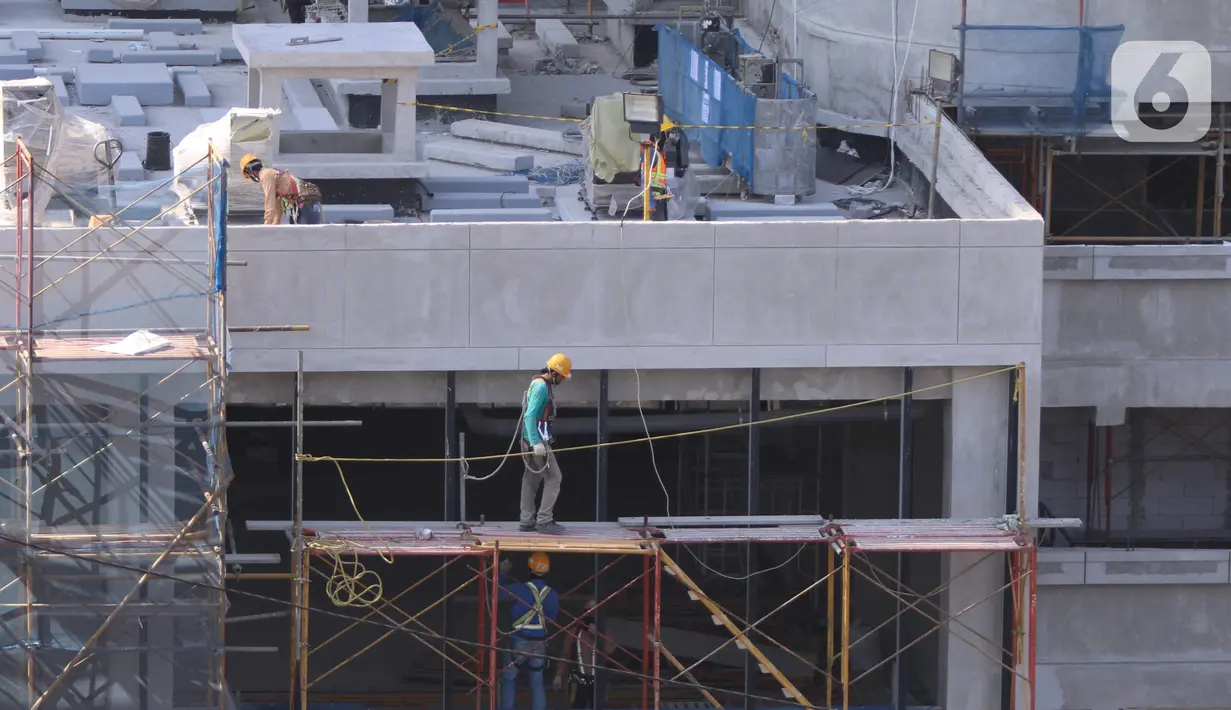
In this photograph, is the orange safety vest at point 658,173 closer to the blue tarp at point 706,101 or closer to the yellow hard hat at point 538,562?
the blue tarp at point 706,101

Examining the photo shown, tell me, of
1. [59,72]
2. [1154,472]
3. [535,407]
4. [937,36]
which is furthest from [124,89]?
[1154,472]

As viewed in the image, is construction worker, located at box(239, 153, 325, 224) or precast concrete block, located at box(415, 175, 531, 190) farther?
precast concrete block, located at box(415, 175, 531, 190)

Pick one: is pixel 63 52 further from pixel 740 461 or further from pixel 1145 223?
pixel 1145 223

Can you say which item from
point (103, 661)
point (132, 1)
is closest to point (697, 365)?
point (103, 661)

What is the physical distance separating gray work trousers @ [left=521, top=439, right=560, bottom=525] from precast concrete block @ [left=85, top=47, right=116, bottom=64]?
14.5 metres

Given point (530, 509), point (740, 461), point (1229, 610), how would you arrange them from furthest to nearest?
point (740, 461) < point (1229, 610) < point (530, 509)

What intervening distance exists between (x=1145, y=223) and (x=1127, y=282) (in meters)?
4.32

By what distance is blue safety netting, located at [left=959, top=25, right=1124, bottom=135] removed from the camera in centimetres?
2888

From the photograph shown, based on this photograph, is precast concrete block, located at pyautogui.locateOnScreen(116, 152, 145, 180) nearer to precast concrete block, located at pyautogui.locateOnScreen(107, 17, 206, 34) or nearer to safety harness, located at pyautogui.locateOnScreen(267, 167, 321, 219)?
safety harness, located at pyautogui.locateOnScreen(267, 167, 321, 219)

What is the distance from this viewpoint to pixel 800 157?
28000 mm

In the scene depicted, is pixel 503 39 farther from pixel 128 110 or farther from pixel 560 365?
pixel 560 365

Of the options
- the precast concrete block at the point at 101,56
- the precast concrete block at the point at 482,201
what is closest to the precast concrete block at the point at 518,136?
the precast concrete block at the point at 482,201

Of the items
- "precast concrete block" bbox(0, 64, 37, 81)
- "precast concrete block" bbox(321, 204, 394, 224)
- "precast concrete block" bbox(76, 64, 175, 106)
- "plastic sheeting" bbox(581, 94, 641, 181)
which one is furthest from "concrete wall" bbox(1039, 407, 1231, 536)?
"precast concrete block" bbox(0, 64, 37, 81)

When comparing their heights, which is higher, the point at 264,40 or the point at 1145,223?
the point at 264,40
